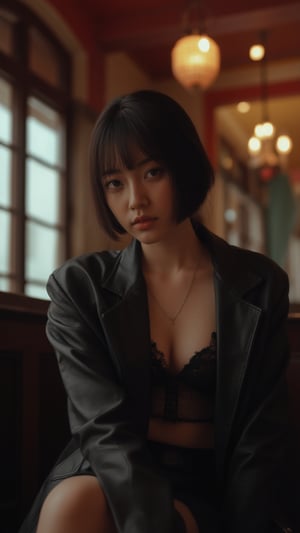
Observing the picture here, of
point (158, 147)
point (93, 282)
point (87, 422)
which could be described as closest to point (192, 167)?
point (158, 147)

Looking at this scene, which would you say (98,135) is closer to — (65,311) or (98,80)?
(65,311)

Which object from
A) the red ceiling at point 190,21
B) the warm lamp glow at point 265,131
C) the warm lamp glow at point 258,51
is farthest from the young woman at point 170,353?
the warm lamp glow at point 258,51

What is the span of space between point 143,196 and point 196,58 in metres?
3.50

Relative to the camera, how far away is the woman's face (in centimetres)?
137

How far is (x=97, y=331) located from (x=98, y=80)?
5782 millimetres

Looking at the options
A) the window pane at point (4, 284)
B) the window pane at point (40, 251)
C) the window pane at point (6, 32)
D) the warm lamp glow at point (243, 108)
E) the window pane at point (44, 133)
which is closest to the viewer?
the window pane at point (4, 284)

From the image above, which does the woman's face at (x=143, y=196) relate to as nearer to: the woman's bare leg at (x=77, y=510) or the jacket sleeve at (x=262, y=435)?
the jacket sleeve at (x=262, y=435)

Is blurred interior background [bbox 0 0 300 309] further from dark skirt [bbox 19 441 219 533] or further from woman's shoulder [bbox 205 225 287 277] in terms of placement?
dark skirt [bbox 19 441 219 533]

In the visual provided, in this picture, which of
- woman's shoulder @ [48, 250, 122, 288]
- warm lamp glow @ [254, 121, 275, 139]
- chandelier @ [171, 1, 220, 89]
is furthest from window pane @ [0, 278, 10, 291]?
woman's shoulder @ [48, 250, 122, 288]

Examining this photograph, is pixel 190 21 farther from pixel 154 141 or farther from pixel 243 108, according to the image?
pixel 154 141

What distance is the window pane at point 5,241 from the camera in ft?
17.6

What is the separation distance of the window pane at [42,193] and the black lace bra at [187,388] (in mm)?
4474

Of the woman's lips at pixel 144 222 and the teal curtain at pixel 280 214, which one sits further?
the teal curtain at pixel 280 214

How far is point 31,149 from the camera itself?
5.86m
